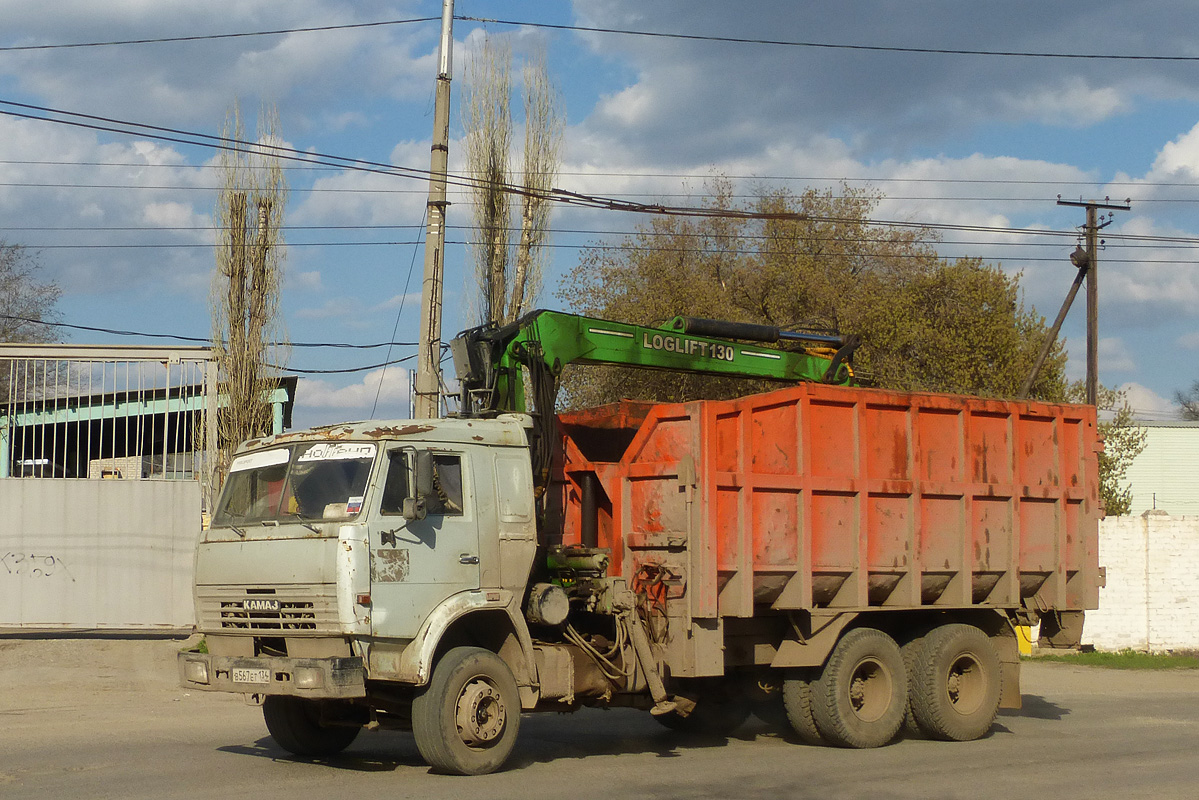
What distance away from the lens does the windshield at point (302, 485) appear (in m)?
9.01

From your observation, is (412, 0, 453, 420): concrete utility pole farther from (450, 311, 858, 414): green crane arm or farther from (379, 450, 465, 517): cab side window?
(379, 450, 465, 517): cab side window

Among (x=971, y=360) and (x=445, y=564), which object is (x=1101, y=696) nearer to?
(x=445, y=564)

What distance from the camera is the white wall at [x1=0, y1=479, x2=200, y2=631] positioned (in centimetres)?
1642

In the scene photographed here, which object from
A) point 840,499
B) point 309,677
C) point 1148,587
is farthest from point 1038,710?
point 309,677

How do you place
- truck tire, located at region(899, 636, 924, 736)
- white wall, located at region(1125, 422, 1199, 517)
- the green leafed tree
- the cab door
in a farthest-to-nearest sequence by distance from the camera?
white wall, located at region(1125, 422, 1199, 517), the green leafed tree, truck tire, located at region(899, 636, 924, 736), the cab door

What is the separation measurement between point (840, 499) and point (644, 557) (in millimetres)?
1861

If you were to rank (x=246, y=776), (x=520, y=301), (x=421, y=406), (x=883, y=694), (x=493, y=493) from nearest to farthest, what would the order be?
(x=246, y=776) < (x=493, y=493) < (x=883, y=694) < (x=421, y=406) < (x=520, y=301)

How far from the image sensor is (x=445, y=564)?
30.3 ft

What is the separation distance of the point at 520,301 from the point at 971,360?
1095 centimetres

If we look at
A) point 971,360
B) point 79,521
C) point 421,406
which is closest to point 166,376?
point 79,521

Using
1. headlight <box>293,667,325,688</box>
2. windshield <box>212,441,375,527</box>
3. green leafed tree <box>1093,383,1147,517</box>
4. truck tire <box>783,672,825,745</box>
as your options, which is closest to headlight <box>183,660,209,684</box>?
headlight <box>293,667,325,688</box>

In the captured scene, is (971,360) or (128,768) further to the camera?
(971,360)

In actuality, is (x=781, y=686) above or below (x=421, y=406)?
below

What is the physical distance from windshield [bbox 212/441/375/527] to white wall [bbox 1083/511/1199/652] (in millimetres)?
16291
